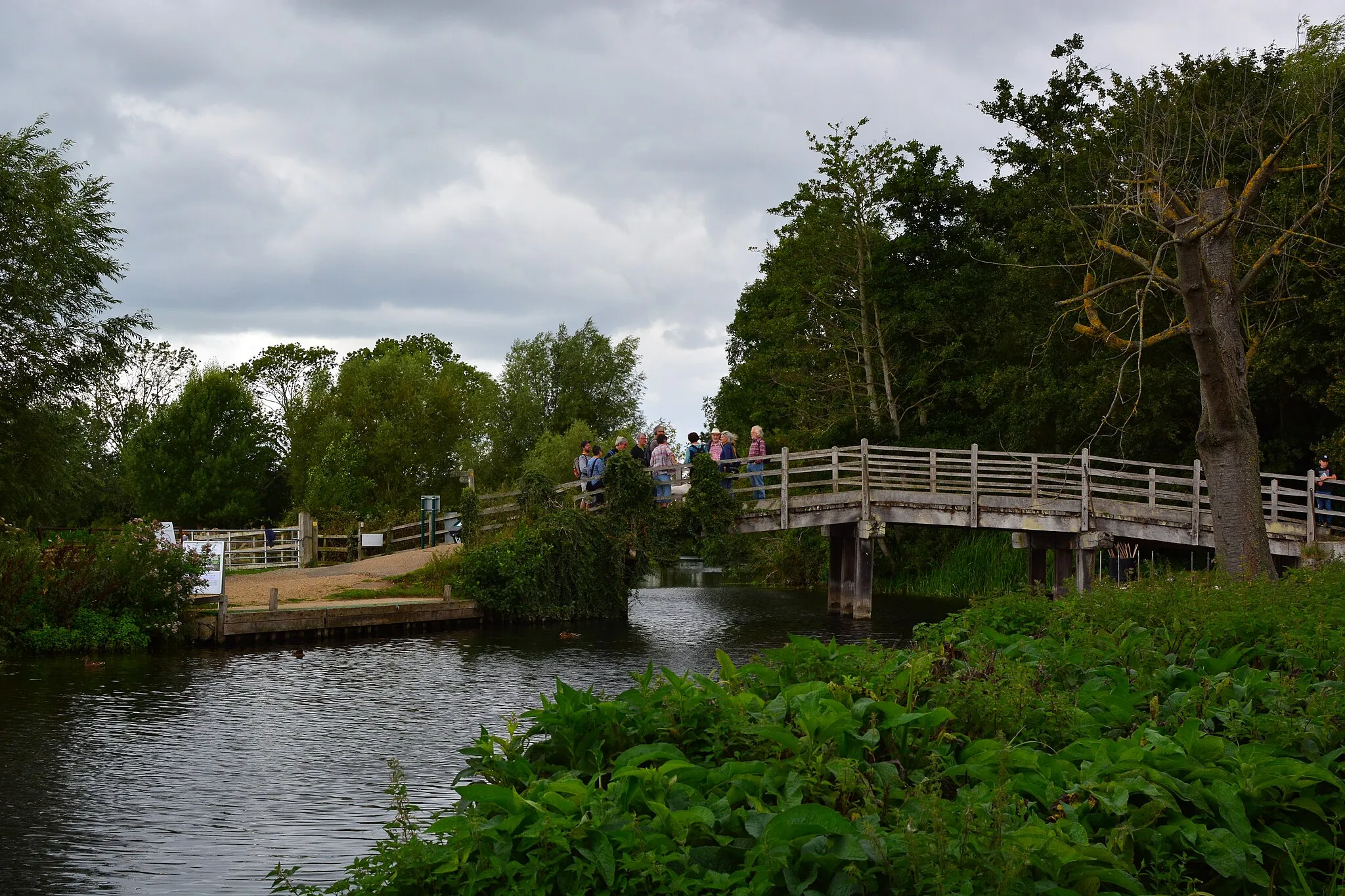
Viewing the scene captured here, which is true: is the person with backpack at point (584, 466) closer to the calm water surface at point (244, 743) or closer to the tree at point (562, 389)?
the calm water surface at point (244, 743)

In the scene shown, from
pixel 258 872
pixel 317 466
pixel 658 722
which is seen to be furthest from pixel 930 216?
pixel 658 722

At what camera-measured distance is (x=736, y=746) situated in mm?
4195

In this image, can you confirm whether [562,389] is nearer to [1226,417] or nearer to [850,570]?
[850,570]

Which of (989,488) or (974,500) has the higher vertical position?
(989,488)

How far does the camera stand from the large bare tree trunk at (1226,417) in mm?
15031

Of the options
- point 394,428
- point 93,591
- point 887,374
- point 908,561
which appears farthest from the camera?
point 394,428

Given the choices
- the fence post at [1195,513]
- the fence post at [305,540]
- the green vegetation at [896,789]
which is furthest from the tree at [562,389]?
the green vegetation at [896,789]

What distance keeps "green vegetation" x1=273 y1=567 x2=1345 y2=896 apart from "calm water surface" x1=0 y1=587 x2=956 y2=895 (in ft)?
5.02

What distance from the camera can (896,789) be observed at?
3703 millimetres

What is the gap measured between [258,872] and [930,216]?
110ft

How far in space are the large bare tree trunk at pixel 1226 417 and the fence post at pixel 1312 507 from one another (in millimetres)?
9240

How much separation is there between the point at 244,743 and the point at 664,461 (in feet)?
54.9

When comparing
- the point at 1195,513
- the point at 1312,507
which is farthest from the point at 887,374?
the point at 1312,507

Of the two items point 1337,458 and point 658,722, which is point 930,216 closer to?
point 1337,458
